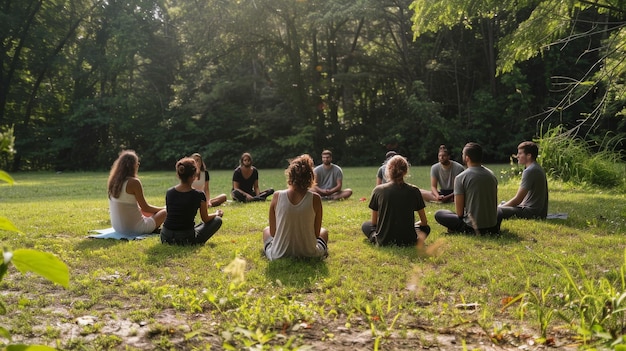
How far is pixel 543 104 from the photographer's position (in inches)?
1203

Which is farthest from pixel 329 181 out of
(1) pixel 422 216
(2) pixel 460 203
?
(1) pixel 422 216

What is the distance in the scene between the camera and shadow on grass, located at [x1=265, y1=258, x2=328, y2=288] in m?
4.58

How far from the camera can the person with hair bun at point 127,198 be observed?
6.86 m

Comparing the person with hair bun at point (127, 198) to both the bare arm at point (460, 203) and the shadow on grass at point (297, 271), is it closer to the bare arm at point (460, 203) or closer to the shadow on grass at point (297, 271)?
the shadow on grass at point (297, 271)

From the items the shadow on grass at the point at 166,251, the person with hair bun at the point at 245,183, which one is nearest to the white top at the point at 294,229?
the shadow on grass at the point at 166,251

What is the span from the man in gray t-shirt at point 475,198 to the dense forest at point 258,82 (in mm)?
22748

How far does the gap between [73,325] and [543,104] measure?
32119 millimetres

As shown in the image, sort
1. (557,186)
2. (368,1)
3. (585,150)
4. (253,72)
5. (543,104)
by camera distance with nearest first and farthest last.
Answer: (557,186) → (585,150) → (368,1) → (543,104) → (253,72)

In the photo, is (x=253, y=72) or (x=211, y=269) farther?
(x=253, y=72)

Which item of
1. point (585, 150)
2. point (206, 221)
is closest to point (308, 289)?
point (206, 221)

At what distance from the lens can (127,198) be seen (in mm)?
6914

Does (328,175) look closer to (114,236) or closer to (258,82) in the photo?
(114,236)

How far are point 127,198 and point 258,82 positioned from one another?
2798 cm

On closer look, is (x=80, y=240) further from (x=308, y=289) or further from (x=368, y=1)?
(x=368, y=1)
